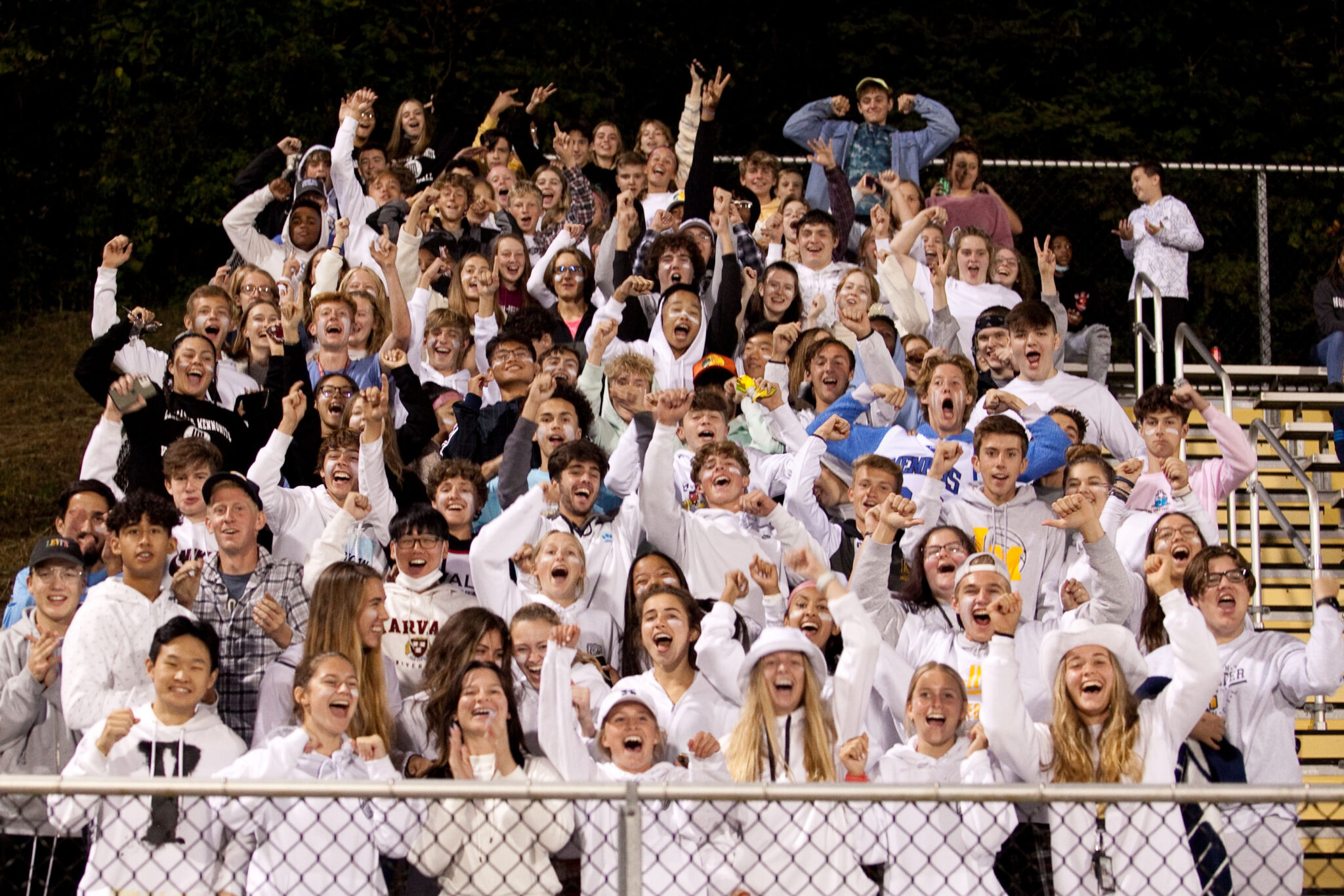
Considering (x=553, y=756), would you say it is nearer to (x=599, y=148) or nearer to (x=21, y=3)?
(x=599, y=148)

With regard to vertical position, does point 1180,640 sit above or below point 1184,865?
above

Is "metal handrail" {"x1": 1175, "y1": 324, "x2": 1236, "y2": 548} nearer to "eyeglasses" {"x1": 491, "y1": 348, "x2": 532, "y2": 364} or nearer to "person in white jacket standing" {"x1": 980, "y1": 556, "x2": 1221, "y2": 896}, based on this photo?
"person in white jacket standing" {"x1": 980, "y1": 556, "x2": 1221, "y2": 896}

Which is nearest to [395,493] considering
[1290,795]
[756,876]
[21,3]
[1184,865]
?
[756,876]

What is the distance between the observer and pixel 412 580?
282 inches

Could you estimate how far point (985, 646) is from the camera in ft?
21.7

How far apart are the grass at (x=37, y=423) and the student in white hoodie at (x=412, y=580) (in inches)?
157

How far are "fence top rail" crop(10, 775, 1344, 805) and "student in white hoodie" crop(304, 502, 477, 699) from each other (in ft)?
9.03

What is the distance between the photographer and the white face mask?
23.5ft

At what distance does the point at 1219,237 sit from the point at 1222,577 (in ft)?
34.3

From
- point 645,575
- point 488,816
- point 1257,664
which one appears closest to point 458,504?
point 645,575

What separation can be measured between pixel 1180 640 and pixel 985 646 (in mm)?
854

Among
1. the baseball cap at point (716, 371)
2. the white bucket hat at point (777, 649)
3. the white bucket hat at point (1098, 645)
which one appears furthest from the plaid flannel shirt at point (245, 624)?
the baseball cap at point (716, 371)

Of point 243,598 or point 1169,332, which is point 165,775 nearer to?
point 243,598

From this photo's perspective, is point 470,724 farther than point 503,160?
No
